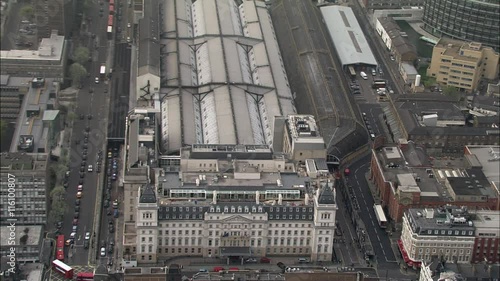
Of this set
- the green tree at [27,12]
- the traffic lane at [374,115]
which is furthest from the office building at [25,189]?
the traffic lane at [374,115]

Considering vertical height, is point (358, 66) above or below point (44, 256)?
above

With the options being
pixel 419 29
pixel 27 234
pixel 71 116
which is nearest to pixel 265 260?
pixel 27 234

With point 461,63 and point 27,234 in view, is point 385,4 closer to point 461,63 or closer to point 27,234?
point 461,63

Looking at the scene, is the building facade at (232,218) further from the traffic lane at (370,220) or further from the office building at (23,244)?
the office building at (23,244)

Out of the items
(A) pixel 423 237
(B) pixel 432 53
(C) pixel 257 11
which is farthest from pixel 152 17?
(A) pixel 423 237

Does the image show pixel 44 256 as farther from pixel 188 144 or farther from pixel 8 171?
pixel 188 144

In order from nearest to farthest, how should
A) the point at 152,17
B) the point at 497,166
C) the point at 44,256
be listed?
the point at 44,256 < the point at 497,166 < the point at 152,17

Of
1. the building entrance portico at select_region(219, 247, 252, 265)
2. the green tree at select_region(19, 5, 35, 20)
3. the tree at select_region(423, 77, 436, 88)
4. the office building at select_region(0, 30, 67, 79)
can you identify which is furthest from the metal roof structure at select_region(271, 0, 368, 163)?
the green tree at select_region(19, 5, 35, 20)
